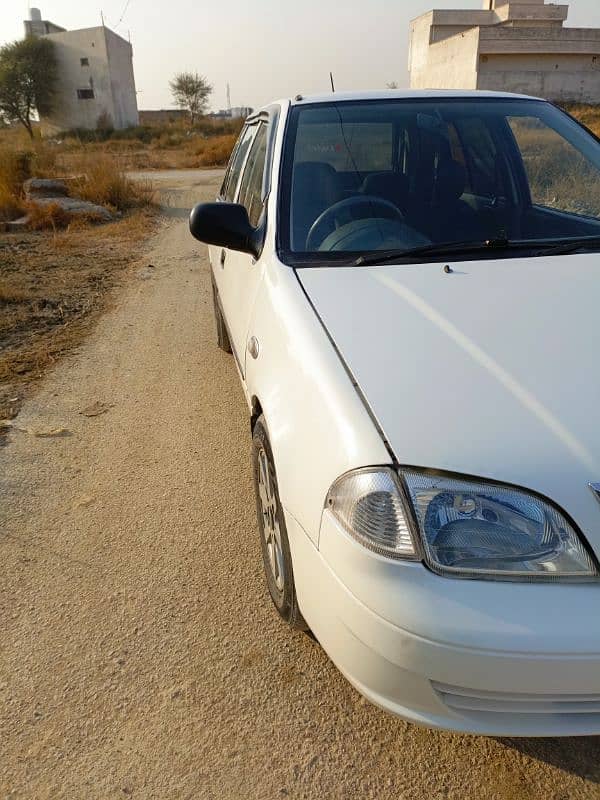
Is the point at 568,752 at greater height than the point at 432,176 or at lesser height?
lesser

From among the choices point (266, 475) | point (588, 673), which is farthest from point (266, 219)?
point (588, 673)

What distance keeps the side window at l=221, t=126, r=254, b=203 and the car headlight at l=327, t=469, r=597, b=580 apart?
3.02 metres

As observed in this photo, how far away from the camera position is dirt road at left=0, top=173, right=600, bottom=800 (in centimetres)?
166

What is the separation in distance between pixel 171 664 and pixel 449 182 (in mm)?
2264

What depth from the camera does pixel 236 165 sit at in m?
4.18

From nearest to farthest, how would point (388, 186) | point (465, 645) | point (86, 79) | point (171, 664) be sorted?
point (465, 645) → point (171, 664) → point (388, 186) → point (86, 79)

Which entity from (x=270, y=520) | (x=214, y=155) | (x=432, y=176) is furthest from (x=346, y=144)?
(x=214, y=155)

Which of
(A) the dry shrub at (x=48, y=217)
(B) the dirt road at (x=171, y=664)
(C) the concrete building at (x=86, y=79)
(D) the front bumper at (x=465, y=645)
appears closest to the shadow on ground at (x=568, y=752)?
(B) the dirt road at (x=171, y=664)

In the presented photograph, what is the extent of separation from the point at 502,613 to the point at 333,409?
600 mm

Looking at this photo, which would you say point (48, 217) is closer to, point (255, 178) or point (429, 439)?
point (255, 178)

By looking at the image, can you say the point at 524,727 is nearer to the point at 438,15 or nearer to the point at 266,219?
the point at 266,219

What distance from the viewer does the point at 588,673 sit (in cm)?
129

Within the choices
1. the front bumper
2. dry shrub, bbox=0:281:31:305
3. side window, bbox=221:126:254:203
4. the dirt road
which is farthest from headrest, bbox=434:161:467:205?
dry shrub, bbox=0:281:31:305

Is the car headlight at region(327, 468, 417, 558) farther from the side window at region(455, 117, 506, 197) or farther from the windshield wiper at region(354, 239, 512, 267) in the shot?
the side window at region(455, 117, 506, 197)
